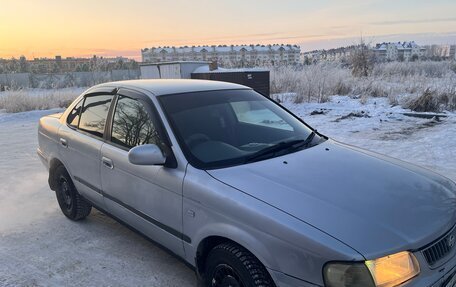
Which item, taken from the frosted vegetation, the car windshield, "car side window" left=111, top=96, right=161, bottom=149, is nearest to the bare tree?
the frosted vegetation

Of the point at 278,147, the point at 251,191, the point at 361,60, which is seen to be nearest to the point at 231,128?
the point at 278,147

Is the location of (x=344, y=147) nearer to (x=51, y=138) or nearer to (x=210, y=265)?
(x=210, y=265)

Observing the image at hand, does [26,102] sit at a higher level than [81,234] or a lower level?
higher

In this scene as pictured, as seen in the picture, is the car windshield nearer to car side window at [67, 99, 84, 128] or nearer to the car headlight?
the car headlight

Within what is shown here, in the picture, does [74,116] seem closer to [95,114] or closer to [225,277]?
[95,114]

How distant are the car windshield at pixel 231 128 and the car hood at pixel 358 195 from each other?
6.5 inches

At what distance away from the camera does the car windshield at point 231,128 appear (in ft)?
9.70

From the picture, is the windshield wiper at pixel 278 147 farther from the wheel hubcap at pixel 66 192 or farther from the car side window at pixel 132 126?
the wheel hubcap at pixel 66 192

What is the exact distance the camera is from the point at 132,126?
342 cm

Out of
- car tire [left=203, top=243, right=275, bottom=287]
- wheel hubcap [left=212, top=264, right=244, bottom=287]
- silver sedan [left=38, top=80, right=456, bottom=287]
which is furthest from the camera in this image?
wheel hubcap [left=212, top=264, right=244, bottom=287]

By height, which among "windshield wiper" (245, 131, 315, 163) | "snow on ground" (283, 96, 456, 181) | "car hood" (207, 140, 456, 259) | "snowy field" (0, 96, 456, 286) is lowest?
"snowy field" (0, 96, 456, 286)

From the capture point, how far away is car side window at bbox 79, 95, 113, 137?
3838 millimetres

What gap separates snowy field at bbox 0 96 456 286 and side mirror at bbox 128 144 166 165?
35.5 inches

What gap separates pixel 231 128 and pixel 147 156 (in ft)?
2.79
